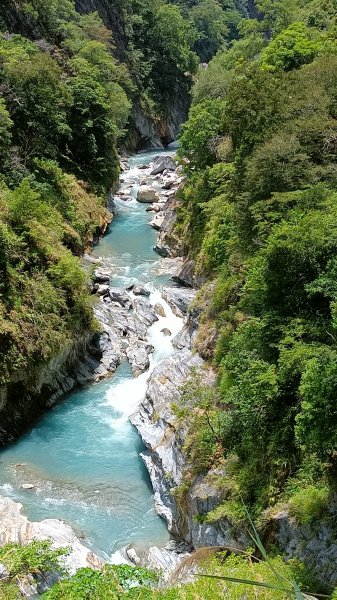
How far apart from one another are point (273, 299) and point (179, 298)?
1175 centimetres

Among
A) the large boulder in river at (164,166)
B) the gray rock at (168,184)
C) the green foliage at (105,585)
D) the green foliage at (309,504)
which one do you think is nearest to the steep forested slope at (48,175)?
the large boulder in river at (164,166)

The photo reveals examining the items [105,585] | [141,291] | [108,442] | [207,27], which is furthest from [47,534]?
[207,27]

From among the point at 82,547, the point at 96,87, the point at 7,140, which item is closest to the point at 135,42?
the point at 96,87

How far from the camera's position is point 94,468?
16.7 m

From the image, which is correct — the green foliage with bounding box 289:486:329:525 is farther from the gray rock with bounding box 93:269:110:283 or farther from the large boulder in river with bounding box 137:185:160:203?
the large boulder in river with bounding box 137:185:160:203

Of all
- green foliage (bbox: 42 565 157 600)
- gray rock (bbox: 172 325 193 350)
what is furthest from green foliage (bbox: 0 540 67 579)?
gray rock (bbox: 172 325 193 350)

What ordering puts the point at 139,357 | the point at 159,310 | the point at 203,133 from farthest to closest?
the point at 203,133 < the point at 159,310 < the point at 139,357

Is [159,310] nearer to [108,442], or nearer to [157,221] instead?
[108,442]

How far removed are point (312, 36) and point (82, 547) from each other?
32427 millimetres

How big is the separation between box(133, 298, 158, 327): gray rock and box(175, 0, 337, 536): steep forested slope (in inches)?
119

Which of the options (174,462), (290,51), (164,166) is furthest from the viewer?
(164,166)

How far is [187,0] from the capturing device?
88.3m

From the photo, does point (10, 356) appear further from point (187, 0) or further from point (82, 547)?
point (187, 0)

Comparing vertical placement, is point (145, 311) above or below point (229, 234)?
below
